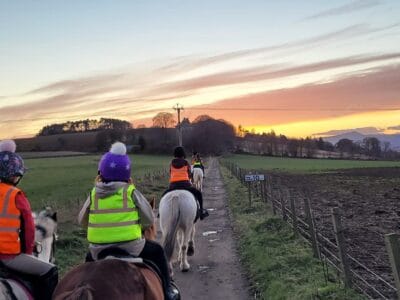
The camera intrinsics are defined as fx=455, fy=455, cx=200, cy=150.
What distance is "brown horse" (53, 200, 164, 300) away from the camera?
3.77 meters

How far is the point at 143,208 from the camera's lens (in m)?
4.95

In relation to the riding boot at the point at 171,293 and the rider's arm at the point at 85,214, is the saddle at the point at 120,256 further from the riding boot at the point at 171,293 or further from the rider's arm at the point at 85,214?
the rider's arm at the point at 85,214

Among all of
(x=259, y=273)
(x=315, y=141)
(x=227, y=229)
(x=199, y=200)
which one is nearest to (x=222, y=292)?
(x=259, y=273)

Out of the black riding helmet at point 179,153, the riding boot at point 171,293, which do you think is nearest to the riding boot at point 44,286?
the riding boot at point 171,293

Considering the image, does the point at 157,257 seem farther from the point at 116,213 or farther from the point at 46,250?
the point at 46,250

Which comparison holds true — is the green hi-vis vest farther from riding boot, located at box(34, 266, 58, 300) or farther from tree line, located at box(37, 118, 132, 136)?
tree line, located at box(37, 118, 132, 136)

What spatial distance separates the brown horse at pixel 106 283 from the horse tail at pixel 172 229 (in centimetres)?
401

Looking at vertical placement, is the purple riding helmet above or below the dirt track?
above

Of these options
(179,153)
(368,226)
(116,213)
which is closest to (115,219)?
(116,213)

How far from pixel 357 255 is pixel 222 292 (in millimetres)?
3520

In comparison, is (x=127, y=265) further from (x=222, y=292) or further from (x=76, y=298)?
(x=222, y=292)

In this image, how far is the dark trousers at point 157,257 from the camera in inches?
199

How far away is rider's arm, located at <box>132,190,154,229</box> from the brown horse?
63cm

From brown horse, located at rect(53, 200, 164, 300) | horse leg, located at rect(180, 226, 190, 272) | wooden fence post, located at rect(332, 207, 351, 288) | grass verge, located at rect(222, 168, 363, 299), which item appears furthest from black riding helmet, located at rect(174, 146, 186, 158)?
brown horse, located at rect(53, 200, 164, 300)
